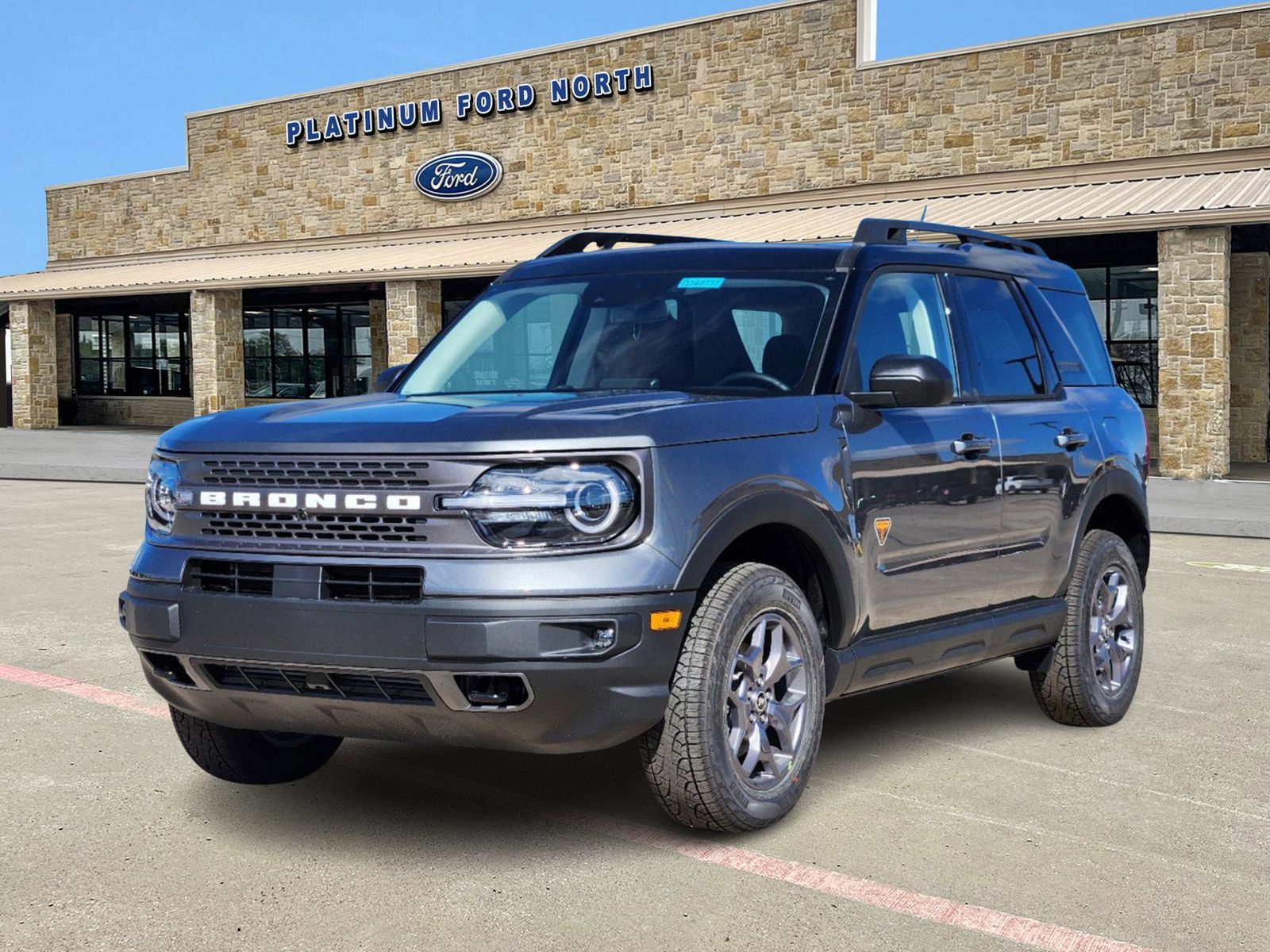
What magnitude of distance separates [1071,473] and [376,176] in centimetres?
3058

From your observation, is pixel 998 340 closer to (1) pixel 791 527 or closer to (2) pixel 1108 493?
(2) pixel 1108 493

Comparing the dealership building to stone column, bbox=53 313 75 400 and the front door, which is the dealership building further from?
the front door

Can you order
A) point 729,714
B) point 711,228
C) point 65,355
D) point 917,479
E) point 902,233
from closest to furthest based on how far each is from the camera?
point 729,714 → point 917,479 → point 902,233 → point 711,228 → point 65,355

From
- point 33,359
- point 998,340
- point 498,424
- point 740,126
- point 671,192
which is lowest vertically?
point 498,424

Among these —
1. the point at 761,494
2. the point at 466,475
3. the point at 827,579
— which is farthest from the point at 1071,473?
the point at 466,475

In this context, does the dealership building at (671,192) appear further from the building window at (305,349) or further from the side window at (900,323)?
the side window at (900,323)

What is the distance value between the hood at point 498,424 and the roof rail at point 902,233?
3.01 ft

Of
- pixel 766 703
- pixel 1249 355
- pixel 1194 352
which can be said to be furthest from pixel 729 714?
pixel 1249 355

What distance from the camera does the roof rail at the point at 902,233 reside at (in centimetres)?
576

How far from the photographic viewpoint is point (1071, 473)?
6.49 meters

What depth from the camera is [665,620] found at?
4.43 m

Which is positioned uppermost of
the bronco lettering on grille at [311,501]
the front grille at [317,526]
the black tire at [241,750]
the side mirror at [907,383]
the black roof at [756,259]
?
the black roof at [756,259]

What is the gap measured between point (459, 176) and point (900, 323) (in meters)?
29.0

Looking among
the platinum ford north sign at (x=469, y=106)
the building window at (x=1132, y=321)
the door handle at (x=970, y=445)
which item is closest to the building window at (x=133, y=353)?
the platinum ford north sign at (x=469, y=106)
